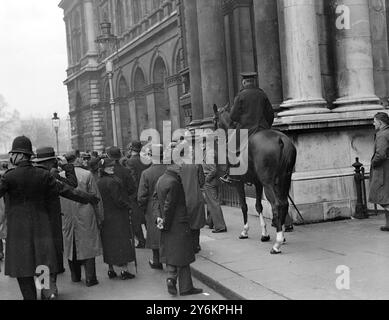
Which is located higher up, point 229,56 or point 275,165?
point 229,56

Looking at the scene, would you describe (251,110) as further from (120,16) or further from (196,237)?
(120,16)

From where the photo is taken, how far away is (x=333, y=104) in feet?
38.0

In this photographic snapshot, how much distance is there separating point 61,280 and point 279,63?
22.7ft

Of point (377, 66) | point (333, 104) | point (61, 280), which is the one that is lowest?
point (61, 280)

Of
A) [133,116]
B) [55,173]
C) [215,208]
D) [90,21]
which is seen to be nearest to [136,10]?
[133,116]

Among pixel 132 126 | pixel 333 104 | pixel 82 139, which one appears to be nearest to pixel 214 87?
pixel 333 104

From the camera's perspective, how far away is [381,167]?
9.42m

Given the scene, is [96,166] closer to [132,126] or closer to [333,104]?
[333,104]

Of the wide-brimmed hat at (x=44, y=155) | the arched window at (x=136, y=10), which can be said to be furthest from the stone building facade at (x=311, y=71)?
the arched window at (x=136, y=10)

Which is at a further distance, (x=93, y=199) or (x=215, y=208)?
(x=215, y=208)

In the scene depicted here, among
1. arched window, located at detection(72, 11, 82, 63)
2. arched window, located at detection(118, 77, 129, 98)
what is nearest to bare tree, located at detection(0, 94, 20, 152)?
arched window, located at detection(72, 11, 82, 63)

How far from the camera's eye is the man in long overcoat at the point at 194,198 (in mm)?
8336

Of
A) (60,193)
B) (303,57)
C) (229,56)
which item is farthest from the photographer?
(229,56)

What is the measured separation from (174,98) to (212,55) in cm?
1495
